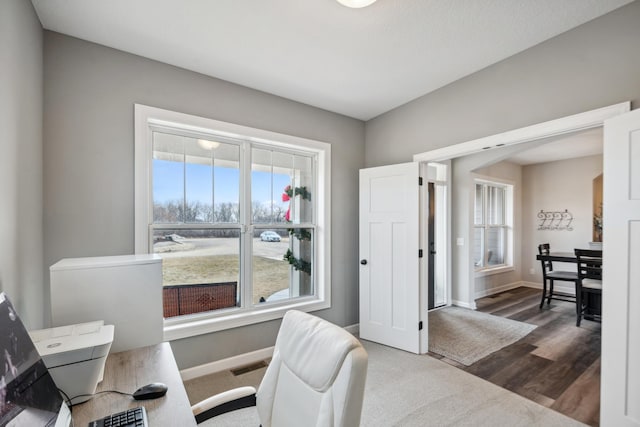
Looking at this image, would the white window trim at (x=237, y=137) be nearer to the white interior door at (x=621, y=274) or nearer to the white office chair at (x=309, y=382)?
the white office chair at (x=309, y=382)

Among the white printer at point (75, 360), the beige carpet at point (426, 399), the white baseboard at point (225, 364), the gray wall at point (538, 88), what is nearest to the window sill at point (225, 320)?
the white baseboard at point (225, 364)

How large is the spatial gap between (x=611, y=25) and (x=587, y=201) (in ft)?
16.5

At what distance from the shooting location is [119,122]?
230 centimetres

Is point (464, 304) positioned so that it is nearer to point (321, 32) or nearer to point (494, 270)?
point (494, 270)

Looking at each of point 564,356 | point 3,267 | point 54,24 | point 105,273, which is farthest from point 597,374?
point 54,24

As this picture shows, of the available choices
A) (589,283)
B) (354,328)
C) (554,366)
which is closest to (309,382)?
(354,328)

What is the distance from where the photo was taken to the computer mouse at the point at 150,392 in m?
1.13

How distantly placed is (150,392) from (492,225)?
640 centimetres

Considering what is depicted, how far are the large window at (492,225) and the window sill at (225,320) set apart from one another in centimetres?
389

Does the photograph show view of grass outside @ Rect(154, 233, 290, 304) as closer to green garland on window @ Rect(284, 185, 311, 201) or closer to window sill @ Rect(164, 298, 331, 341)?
window sill @ Rect(164, 298, 331, 341)

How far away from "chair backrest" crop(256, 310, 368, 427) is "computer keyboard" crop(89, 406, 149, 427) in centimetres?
43

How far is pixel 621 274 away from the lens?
1.77 meters

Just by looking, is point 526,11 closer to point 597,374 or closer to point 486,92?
point 486,92

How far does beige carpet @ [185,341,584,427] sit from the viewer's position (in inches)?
82.4
